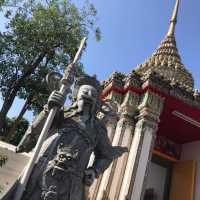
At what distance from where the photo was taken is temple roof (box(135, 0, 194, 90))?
1580 cm

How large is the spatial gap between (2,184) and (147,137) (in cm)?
665

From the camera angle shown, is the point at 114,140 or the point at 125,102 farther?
the point at 125,102

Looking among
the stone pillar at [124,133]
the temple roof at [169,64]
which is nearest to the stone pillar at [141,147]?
the stone pillar at [124,133]

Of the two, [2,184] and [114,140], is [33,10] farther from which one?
[2,184]

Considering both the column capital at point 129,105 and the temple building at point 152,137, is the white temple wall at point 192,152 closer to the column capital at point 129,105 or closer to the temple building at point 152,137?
the temple building at point 152,137

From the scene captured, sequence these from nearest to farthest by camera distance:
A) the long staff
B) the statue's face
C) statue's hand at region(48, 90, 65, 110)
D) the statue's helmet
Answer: the long staff → statue's hand at region(48, 90, 65, 110) → the statue's face → the statue's helmet

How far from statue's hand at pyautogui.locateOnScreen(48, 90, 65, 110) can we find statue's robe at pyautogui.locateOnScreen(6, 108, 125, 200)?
32 centimetres

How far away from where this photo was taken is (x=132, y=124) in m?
11.6

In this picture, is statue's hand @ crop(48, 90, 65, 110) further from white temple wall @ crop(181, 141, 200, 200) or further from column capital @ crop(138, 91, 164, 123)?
white temple wall @ crop(181, 141, 200, 200)

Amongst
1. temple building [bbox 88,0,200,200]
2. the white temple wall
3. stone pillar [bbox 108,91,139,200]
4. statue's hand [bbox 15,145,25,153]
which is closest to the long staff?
statue's hand [bbox 15,145,25,153]

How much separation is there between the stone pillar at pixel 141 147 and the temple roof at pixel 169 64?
328cm

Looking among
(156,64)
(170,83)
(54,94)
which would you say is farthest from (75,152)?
(156,64)

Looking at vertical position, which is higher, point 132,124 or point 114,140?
point 132,124

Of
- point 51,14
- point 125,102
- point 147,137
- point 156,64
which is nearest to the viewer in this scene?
point 147,137
